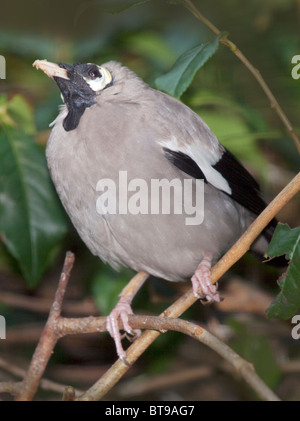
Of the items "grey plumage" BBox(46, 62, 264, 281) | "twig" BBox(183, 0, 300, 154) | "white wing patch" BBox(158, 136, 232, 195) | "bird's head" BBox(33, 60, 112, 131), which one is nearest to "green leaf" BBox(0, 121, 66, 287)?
"grey plumage" BBox(46, 62, 264, 281)

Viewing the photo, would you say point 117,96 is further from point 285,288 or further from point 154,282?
point 154,282

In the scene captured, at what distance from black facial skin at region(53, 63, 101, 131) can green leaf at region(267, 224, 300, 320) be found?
0.49 metres

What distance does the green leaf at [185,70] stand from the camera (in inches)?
53.0

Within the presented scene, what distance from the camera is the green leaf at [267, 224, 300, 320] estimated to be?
1298mm

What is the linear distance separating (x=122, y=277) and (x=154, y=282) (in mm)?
290

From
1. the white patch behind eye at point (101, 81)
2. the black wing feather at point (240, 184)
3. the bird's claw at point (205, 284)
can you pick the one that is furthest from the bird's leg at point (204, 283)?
the white patch behind eye at point (101, 81)

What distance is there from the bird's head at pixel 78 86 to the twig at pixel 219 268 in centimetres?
44

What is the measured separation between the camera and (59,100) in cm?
184

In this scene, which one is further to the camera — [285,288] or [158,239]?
[158,239]

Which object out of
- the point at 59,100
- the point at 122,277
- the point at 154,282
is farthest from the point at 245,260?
the point at 59,100

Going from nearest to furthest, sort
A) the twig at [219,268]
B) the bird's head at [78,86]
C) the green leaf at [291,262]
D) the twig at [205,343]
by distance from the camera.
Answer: the twig at [205,343] → the twig at [219,268] → the green leaf at [291,262] → the bird's head at [78,86]

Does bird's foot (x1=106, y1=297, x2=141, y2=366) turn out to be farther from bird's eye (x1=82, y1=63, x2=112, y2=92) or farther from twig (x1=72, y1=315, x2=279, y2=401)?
bird's eye (x1=82, y1=63, x2=112, y2=92)

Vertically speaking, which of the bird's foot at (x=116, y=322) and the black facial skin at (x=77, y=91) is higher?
the black facial skin at (x=77, y=91)

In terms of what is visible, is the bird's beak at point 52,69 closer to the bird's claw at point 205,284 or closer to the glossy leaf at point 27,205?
the glossy leaf at point 27,205
